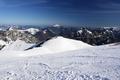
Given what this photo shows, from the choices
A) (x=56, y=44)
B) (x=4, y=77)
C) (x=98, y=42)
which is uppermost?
(x=4, y=77)

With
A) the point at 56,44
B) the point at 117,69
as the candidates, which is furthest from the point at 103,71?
the point at 56,44

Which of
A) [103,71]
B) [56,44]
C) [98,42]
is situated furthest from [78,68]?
[98,42]

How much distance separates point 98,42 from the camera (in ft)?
367

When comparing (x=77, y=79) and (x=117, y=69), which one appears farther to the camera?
(x=117, y=69)

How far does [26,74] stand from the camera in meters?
20.5

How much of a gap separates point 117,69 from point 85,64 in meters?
4.36

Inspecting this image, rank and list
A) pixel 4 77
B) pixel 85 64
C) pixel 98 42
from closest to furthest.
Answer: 1. pixel 4 77
2. pixel 85 64
3. pixel 98 42

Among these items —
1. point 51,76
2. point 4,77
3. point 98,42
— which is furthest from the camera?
point 98,42

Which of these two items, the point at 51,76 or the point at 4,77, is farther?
the point at 4,77

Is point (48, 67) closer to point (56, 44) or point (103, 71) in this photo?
point (103, 71)

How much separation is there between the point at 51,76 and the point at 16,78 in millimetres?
3313

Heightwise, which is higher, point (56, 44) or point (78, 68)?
point (78, 68)

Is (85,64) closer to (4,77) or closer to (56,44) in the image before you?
(4,77)

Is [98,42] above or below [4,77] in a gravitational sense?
below
